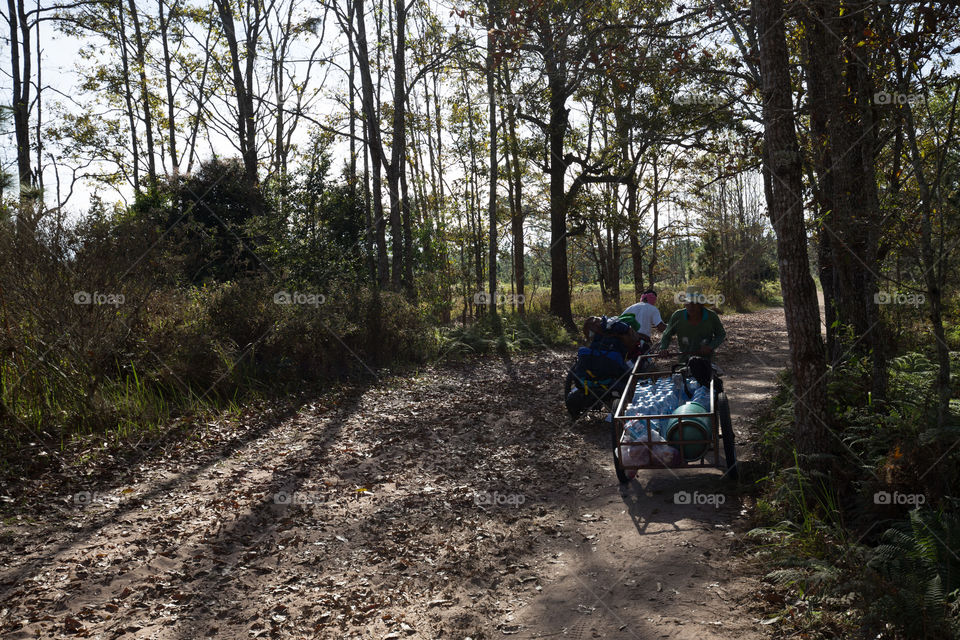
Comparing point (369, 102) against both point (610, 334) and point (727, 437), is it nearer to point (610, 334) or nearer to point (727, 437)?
point (610, 334)

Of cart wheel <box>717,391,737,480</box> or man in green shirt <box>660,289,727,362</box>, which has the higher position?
man in green shirt <box>660,289,727,362</box>

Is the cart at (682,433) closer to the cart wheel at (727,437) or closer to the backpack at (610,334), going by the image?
the cart wheel at (727,437)

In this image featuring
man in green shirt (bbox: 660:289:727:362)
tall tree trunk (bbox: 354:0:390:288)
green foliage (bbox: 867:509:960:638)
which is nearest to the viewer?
green foliage (bbox: 867:509:960:638)

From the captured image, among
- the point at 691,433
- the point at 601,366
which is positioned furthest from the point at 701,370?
the point at 601,366

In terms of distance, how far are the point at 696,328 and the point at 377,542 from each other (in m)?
4.66

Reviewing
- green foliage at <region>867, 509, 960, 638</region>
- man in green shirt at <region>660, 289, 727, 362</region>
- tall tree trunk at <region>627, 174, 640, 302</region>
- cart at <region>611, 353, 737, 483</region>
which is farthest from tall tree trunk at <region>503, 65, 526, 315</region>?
green foliage at <region>867, 509, 960, 638</region>

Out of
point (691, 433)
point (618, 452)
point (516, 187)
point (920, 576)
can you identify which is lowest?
point (920, 576)

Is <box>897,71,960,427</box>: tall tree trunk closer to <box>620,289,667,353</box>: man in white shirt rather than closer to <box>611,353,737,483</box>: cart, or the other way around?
<box>611,353,737,483</box>: cart

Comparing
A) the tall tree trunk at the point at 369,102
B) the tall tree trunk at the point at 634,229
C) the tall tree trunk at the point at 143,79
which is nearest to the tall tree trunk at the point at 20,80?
the tall tree trunk at the point at 143,79

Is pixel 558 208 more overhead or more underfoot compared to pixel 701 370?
more overhead

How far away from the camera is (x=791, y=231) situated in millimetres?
5305

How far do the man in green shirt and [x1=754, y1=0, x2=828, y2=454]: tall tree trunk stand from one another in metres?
2.23

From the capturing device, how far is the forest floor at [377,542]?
4.34 metres

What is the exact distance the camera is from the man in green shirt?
7723 millimetres
